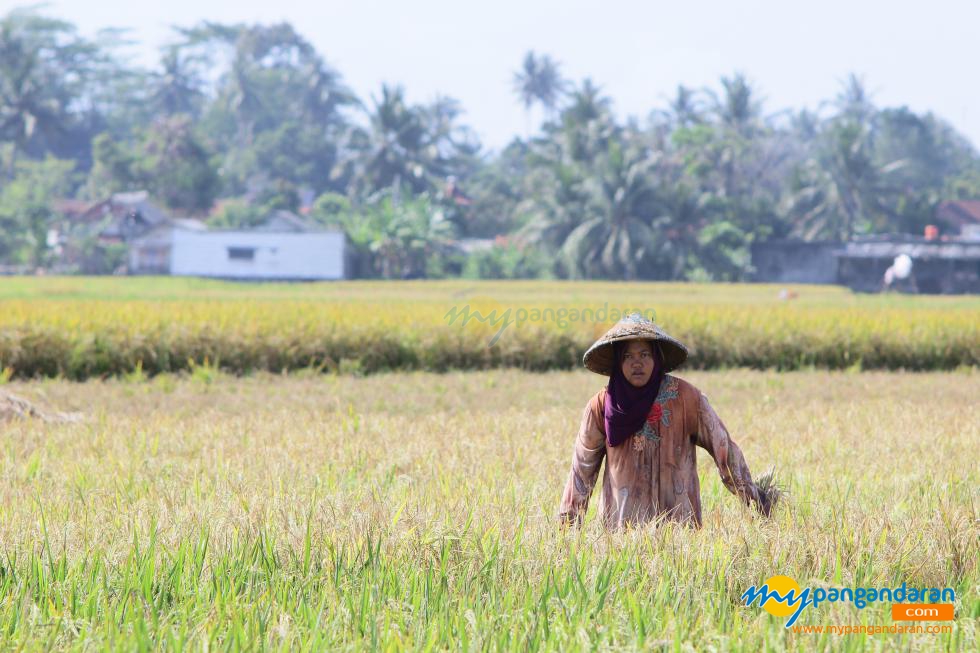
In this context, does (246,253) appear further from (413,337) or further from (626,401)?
(626,401)

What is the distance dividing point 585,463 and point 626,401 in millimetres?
347

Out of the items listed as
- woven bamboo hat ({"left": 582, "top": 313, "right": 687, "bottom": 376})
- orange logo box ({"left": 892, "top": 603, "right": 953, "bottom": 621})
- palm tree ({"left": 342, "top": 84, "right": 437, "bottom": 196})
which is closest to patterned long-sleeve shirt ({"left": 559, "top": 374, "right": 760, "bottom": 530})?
woven bamboo hat ({"left": 582, "top": 313, "right": 687, "bottom": 376})

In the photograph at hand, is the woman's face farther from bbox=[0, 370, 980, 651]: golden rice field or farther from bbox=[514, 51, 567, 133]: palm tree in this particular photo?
bbox=[514, 51, 567, 133]: palm tree

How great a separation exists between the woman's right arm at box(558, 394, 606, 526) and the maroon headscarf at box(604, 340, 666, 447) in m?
0.06

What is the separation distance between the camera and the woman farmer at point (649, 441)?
4.35 metres

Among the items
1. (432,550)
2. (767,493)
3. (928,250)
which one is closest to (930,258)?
(928,250)

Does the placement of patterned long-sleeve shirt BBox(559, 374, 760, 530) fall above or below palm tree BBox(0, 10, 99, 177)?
below

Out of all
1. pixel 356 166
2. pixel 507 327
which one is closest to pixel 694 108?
pixel 356 166

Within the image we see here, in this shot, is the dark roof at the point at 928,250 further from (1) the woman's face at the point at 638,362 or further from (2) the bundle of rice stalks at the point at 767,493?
(1) the woman's face at the point at 638,362

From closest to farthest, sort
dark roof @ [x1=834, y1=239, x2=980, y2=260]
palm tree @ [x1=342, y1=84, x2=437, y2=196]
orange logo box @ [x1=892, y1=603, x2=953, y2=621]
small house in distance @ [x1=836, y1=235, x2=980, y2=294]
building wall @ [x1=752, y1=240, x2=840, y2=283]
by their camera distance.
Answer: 1. orange logo box @ [x1=892, y1=603, x2=953, y2=621]
2. dark roof @ [x1=834, y1=239, x2=980, y2=260]
3. small house in distance @ [x1=836, y1=235, x2=980, y2=294]
4. building wall @ [x1=752, y1=240, x2=840, y2=283]
5. palm tree @ [x1=342, y1=84, x2=437, y2=196]

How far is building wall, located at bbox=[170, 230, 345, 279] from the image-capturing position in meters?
46.4

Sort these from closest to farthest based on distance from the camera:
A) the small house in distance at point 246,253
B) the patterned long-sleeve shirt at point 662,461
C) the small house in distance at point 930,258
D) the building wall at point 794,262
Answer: the patterned long-sleeve shirt at point 662,461 → the small house in distance at point 930,258 → the building wall at point 794,262 → the small house in distance at point 246,253

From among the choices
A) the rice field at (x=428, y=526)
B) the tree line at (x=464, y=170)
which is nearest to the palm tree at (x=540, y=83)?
the tree line at (x=464, y=170)

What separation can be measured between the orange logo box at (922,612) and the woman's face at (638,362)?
1.26 m
